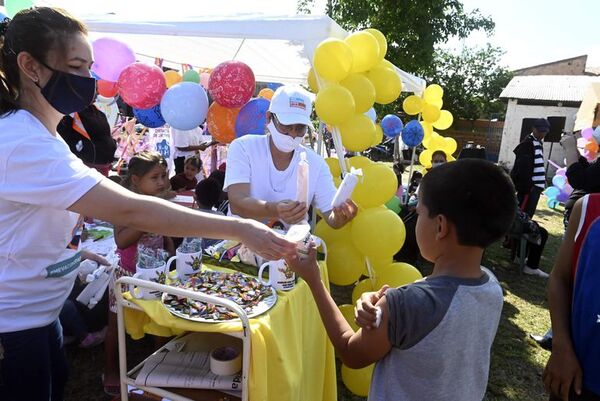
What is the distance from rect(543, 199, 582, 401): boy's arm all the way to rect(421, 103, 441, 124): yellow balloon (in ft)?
20.0

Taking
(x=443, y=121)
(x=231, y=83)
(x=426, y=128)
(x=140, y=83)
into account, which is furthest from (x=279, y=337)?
(x=443, y=121)

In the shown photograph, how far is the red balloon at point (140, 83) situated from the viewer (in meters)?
4.32

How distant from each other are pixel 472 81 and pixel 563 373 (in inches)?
1038

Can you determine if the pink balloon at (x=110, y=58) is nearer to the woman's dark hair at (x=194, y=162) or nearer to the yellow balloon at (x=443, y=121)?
the woman's dark hair at (x=194, y=162)

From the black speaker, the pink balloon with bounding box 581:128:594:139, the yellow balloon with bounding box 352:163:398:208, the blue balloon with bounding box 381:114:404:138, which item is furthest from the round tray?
the black speaker

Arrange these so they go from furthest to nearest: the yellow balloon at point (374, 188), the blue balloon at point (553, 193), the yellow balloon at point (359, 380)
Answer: the blue balloon at point (553, 193)
the yellow balloon at point (374, 188)
the yellow balloon at point (359, 380)

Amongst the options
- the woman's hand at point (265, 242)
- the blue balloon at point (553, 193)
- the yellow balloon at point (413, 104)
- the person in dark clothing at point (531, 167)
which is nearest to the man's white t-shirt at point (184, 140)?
the yellow balloon at point (413, 104)

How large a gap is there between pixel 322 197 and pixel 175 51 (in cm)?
505

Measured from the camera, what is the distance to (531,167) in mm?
6234

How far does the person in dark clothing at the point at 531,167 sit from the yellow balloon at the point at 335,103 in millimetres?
4413

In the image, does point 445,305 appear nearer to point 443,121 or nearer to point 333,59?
point 333,59

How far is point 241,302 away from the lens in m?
1.75

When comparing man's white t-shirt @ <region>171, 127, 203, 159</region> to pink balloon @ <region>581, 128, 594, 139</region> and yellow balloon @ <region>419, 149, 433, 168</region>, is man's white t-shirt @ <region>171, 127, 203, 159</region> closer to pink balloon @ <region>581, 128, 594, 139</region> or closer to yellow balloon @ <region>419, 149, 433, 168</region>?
yellow balloon @ <region>419, 149, 433, 168</region>

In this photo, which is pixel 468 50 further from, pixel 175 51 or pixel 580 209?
pixel 580 209
